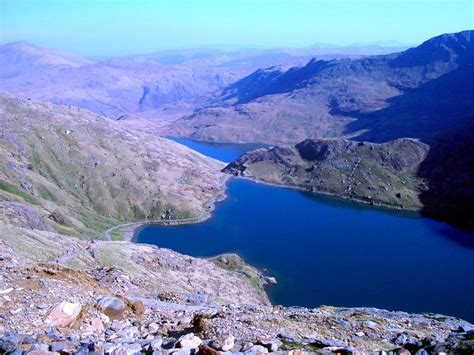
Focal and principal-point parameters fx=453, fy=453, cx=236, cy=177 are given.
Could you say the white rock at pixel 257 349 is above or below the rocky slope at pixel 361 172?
above

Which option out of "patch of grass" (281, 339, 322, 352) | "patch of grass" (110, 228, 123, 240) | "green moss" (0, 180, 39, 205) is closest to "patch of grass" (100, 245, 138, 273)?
"patch of grass" (110, 228, 123, 240)

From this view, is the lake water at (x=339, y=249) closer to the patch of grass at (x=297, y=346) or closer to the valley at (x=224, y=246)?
the valley at (x=224, y=246)

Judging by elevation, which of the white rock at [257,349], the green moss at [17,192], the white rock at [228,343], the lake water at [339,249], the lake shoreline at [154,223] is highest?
the white rock at [257,349]

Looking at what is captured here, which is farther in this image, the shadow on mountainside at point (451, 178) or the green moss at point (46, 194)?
the shadow on mountainside at point (451, 178)

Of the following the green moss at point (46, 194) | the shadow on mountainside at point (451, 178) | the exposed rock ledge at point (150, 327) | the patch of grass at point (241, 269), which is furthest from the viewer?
the shadow on mountainside at point (451, 178)

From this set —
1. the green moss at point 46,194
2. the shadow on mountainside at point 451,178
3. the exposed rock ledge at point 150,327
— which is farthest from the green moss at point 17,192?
the shadow on mountainside at point 451,178

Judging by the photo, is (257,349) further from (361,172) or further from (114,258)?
(361,172)
